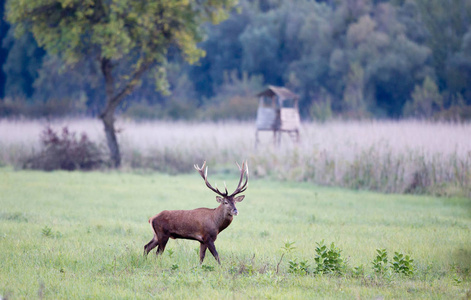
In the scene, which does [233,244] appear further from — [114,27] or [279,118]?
[279,118]

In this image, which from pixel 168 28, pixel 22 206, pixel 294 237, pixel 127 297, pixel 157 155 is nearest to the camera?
pixel 127 297

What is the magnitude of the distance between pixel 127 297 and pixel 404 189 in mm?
12309

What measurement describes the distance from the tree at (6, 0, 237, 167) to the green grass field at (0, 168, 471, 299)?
7343mm

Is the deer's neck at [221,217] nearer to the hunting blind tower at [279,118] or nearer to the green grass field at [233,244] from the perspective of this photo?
the green grass field at [233,244]

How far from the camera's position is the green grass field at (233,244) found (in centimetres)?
657

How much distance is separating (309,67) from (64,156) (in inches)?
1255

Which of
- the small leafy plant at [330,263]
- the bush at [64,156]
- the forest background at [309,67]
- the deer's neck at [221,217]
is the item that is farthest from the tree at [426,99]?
the deer's neck at [221,217]

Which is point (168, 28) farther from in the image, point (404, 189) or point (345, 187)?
point (404, 189)

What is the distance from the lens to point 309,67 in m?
50.4

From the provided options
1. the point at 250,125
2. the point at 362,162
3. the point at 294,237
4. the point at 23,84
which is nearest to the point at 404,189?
the point at 362,162

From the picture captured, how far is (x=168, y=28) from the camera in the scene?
23109 mm

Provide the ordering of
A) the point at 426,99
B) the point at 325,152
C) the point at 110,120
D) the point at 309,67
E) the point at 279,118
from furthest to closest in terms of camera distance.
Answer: the point at 309,67
the point at 426,99
the point at 279,118
the point at 110,120
the point at 325,152

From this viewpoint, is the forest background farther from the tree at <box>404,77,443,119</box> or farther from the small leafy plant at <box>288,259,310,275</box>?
the small leafy plant at <box>288,259,310,275</box>

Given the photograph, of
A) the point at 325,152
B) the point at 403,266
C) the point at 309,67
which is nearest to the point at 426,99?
the point at 309,67
